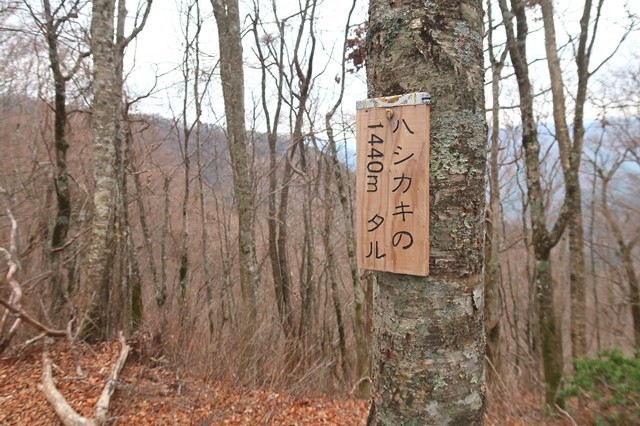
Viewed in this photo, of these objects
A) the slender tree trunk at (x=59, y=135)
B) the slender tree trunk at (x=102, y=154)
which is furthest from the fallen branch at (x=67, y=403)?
the slender tree trunk at (x=59, y=135)

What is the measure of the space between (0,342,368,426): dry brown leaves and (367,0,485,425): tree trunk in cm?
253

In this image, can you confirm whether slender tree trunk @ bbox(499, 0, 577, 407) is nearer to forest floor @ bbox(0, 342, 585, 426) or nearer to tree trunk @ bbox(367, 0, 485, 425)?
forest floor @ bbox(0, 342, 585, 426)

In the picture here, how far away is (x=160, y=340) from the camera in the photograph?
418 centimetres

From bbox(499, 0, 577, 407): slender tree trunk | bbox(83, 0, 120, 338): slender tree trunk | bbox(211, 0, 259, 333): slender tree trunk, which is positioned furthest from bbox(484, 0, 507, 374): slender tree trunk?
bbox(83, 0, 120, 338): slender tree trunk

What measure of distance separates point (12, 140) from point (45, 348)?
9214 millimetres

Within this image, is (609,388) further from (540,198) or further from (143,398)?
(143,398)

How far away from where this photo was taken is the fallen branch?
2.69m

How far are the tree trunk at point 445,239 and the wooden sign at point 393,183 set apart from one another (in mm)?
29

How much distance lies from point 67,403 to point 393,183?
3.12m

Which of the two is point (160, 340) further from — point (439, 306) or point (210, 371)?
point (439, 306)

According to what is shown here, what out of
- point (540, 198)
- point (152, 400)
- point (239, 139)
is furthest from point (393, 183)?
point (540, 198)

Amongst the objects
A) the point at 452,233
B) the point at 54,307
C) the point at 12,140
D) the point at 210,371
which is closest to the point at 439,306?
the point at 452,233

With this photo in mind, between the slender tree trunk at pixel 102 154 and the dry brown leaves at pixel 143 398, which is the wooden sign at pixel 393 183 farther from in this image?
the slender tree trunk at pixel 102 154

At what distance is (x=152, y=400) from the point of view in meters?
3.25
